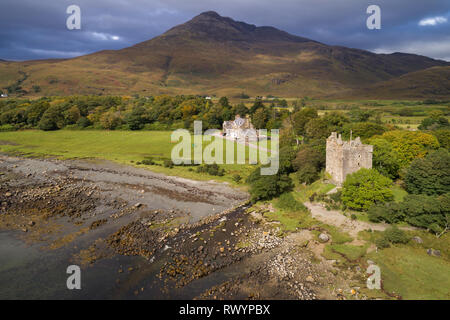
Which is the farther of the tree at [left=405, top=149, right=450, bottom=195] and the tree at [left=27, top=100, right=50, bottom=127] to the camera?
the tree at [left=27, top=100, right=50, bottom=127]

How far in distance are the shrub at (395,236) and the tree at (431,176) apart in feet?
28.1

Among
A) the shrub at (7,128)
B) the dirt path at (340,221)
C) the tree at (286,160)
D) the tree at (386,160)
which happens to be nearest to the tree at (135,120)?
the shrub at (7,128)

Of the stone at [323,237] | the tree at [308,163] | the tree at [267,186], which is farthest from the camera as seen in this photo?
the tree at [308,163]

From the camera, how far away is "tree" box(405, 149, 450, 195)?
27078 mm

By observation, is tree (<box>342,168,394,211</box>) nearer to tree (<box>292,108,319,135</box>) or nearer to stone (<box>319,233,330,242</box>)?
stone (<box>319,233,330,242</box>)

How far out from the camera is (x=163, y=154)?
2320 inches

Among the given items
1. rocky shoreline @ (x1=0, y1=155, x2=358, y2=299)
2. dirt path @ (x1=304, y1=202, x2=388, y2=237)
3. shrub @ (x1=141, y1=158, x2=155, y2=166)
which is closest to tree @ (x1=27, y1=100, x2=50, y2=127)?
rocky shoreline @ (x1=0, y1=155, x2=358, y2=299)

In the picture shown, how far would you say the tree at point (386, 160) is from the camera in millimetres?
33594

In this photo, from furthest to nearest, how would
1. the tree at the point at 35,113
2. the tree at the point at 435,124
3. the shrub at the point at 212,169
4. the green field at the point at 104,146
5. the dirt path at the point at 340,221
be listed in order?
the tree at the point at 35,113
the tree at the point at 435,124
the green field at the point at 104,146
the shrub at the point at 212,169
the dirt path at the point at 340,221

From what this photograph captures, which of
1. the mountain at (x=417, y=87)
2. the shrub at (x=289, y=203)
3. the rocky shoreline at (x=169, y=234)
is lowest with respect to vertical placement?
the rocky shoreline at (x=169, y=234)

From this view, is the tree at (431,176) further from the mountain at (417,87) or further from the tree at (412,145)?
the mountain at (417,87)

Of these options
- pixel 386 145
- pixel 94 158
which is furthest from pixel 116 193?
pixel 386 145

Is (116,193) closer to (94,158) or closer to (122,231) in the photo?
(122,231)

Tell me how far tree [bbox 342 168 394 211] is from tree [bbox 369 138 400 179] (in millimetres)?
6286
